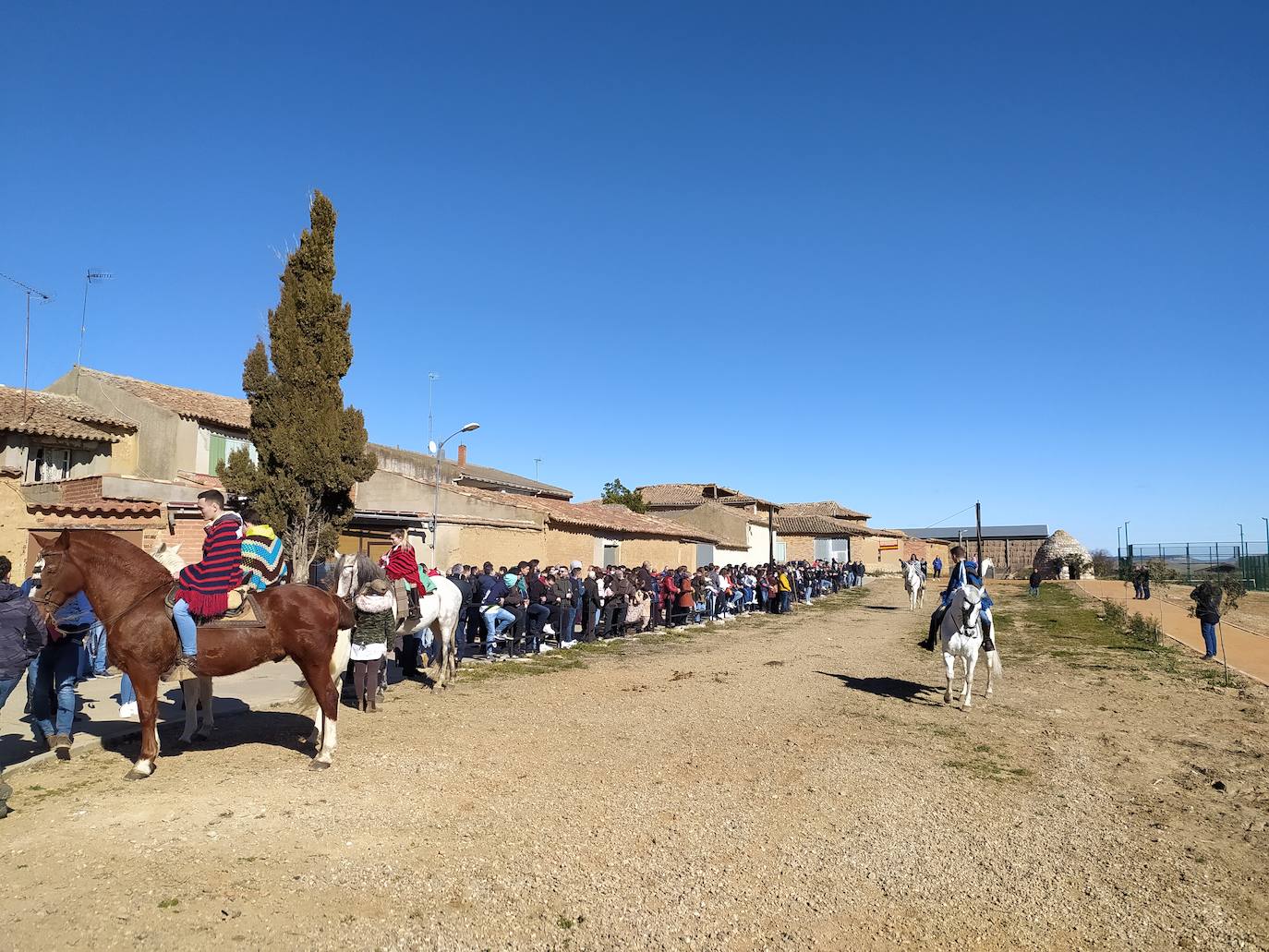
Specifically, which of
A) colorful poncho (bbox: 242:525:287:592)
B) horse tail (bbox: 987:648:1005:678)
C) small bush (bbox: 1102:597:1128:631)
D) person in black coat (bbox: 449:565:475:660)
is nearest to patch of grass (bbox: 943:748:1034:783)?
horse tail (bbox: 987:648:1005:678)

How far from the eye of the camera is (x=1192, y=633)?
21406mm

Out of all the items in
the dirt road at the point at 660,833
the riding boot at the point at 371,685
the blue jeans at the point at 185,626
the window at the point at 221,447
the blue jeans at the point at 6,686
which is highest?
the window at the point at 221,447

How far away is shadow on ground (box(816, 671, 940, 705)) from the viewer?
11.4m

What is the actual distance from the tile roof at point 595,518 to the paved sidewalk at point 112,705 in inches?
492

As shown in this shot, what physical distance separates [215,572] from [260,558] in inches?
28.9

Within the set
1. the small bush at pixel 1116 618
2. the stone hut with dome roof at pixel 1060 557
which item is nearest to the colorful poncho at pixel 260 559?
the small bush at pixel 1116 618

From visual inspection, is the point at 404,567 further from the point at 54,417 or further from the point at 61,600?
the point at 54,417

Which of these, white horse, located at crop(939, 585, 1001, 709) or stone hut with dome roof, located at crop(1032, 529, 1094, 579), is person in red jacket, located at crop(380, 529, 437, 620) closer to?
white horse, located at crop(939, 585, 1001, 709)

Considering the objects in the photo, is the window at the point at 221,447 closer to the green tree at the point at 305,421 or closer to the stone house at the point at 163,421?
the stone house at the point at 163,421

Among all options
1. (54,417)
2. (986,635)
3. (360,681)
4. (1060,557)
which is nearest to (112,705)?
(360,681)

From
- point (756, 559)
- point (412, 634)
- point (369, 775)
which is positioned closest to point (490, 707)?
point (412, 634)

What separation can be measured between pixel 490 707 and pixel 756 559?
39.6 metres

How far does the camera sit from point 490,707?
1009 cm

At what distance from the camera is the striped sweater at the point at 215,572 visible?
6.82 metres
